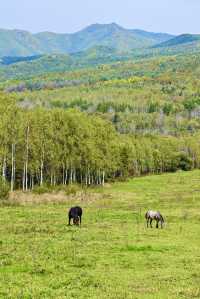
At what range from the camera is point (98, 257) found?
→ 3136 cm

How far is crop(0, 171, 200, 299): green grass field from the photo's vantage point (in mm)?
24047

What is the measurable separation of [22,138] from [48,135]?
763 cm

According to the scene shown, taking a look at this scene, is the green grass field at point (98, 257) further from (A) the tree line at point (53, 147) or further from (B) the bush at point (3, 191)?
(A) the tree line at point (53, 147)

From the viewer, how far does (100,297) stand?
22.8 metres

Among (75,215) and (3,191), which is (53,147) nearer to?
(3,191)

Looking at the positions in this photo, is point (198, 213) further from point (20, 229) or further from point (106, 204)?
point (20, 229)

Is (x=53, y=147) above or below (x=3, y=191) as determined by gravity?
below

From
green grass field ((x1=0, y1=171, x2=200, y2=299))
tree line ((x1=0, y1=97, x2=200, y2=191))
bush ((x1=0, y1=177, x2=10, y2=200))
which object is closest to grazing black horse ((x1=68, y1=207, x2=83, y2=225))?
green grass field ((x1=0, y1=171, x2=200, y2=299))

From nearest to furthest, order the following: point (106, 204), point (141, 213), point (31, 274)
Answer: point (31, 274) → point (141, 213) → point (106, 204)

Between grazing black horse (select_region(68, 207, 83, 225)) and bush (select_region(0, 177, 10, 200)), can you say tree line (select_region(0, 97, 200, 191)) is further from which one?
grazing black horse (select_region(68, 207, 83, 225))

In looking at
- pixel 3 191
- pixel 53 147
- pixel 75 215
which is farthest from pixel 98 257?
pixel 53 147

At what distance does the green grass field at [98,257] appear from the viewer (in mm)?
24047

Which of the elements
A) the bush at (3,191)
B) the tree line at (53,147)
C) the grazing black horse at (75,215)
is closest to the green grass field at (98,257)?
the grazing black horse at (75,215)

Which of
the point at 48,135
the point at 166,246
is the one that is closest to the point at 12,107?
the point at 48,135
